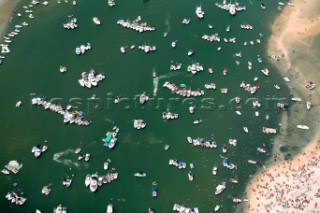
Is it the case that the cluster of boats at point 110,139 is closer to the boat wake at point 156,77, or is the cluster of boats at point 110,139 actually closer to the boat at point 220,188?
the boat wake at point 156,77

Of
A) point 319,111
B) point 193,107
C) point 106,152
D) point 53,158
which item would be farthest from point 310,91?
point 53,158

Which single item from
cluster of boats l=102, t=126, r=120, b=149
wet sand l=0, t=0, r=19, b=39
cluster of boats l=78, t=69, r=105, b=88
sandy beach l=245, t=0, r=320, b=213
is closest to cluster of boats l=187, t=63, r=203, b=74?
sandy beach l=245, t=0, r=320, b=213

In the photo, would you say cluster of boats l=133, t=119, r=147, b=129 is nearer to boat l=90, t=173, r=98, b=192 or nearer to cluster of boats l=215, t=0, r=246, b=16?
boat l=90, t=173, r=98, b=192

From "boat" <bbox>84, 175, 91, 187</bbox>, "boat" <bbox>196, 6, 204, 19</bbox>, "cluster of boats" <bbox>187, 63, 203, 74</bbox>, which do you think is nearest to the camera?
"boat" <bbox>84, 175, 91, 187</bbox>

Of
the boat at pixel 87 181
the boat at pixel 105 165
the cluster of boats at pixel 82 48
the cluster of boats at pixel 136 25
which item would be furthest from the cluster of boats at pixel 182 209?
the cluster of boats at pixel 136 25

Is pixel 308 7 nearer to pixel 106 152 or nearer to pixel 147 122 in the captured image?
pixel 147 122
